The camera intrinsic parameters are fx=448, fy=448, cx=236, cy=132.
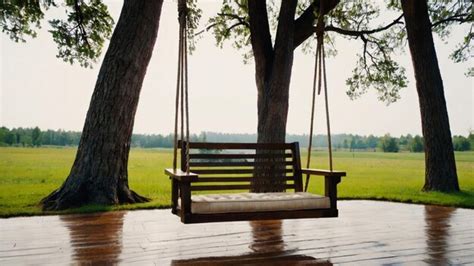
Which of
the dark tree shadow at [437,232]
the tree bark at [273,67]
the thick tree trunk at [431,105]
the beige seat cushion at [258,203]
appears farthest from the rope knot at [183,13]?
the thick tree trunk at [431,105]

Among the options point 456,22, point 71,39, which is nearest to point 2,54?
point 71,39

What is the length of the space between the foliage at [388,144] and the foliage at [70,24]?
1287 inches

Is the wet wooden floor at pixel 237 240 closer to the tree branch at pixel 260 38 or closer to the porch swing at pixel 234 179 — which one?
the porch swing at pixel 234 179

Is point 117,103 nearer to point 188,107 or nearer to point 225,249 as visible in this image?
→ point 188,107

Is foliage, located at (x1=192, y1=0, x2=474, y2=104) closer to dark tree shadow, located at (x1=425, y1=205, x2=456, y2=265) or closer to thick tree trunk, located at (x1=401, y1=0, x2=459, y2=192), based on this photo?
thick tree trunk, located at (x1=401, y1=0, x2=459, y2=192)

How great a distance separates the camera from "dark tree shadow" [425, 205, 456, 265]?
3152 millimetres

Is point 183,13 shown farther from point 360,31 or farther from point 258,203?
point 360,31

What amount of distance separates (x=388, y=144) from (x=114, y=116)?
35.7 meters

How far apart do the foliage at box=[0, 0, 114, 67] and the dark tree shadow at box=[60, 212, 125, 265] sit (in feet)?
14.7

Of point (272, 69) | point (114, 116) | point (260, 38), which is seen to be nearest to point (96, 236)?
point (114, 116)

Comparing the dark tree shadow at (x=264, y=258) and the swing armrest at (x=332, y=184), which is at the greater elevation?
the swing armrest at (x=332, y=184)

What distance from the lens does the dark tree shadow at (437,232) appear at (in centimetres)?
315

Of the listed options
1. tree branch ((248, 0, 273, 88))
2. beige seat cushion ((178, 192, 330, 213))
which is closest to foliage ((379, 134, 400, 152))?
tree branch ((248, 0, 273, 88))

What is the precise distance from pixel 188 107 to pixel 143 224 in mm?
1496
